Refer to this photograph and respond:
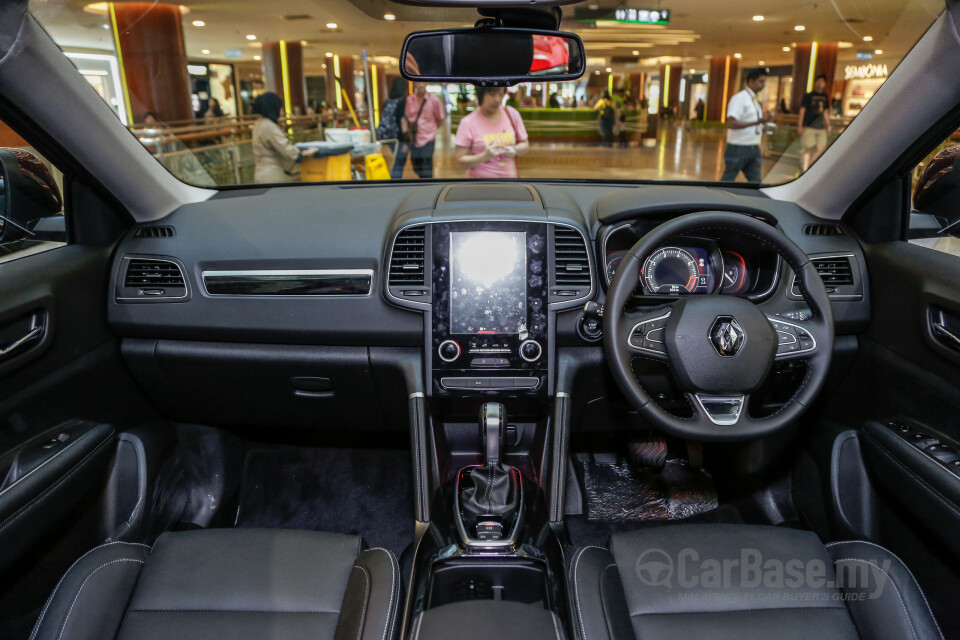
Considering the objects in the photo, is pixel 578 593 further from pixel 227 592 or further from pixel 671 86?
pixel 671 86

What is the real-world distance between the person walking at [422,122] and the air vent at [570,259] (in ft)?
4.83

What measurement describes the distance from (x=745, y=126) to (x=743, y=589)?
4275 millimetres

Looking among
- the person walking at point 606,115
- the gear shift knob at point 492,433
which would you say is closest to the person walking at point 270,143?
the gear shift knob at point 492,433

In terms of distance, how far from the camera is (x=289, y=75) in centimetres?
499

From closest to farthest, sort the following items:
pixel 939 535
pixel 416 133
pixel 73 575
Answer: pixel 73 575
pixel 939 535
pixel 416 133

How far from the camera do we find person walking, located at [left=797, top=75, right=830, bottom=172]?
2.39 meters

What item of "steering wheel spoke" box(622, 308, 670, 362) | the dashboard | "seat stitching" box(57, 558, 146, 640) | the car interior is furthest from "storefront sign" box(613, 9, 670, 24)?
"seat stitching" box(57, 558, 146, 640)

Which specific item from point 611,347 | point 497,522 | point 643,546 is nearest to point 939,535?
point 643,546

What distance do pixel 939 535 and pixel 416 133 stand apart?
2884 millimetres

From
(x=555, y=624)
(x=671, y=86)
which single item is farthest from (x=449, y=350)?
(x=671, y=86)

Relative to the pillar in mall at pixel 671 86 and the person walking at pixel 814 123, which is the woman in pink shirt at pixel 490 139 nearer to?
the person walking at pixel 814 123

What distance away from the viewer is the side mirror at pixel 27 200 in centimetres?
197

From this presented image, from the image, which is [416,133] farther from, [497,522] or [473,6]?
[497,522]

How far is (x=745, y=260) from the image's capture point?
2141 mm
